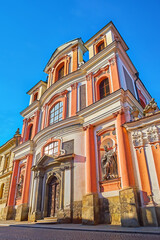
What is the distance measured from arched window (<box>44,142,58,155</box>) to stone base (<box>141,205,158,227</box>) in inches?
279

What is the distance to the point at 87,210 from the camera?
29.3ft

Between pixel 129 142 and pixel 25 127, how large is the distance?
13112 mm

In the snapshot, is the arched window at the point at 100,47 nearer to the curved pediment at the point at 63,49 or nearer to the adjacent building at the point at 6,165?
the curved pediment at the point at 63,49

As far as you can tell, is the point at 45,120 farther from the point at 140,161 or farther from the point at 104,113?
the point at 140,161

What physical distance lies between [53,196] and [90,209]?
13.0 feet

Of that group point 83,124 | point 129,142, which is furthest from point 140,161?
point 83,124

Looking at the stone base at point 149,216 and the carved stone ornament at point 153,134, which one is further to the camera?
the carved stone ornament at point 153,134

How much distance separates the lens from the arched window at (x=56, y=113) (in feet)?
48.8

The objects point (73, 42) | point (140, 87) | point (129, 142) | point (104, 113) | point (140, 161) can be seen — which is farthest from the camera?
point (73, 42)

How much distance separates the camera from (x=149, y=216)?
7199 mm

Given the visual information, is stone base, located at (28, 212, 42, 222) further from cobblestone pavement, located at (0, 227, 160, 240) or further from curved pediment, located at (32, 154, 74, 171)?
cobblestone pavement, located at (0, 227, 160, 240)

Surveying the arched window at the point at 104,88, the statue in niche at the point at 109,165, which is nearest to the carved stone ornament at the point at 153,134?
the statue in niche at the point at 109,165

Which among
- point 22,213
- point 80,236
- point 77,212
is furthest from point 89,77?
point 22,213

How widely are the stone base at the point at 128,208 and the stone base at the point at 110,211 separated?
28.3 inches
